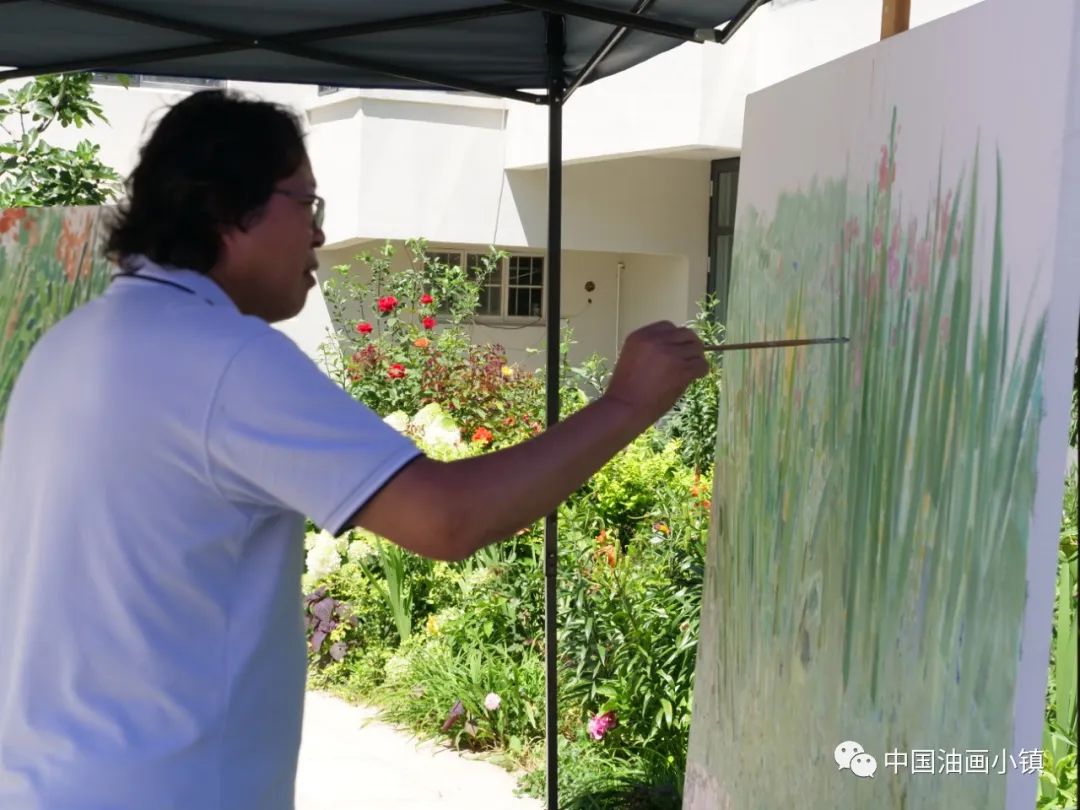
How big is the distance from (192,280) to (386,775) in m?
3.34

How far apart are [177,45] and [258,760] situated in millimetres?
2480

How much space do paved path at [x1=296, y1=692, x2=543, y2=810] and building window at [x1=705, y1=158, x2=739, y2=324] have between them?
5262mm

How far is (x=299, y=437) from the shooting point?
122cm

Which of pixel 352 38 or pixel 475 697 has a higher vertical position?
pixel 352 38

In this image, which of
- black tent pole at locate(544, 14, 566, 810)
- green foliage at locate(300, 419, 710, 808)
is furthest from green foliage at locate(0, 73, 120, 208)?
black tent pole at locate(544, 14, 566, 810)

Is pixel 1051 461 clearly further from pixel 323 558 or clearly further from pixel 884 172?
pixel 323 558

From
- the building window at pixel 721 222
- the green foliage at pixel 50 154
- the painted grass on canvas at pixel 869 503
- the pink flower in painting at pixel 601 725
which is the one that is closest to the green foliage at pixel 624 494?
the pink flower in painting at pixel 601 725

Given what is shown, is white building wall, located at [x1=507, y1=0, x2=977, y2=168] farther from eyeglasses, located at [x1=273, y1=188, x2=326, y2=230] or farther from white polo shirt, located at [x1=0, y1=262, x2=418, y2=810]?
white polo shirt, located at [x1=0, y1=262, x2=418, y2=810]

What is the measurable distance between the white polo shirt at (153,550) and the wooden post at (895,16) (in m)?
1.10

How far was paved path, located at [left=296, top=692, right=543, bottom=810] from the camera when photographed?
4188mm

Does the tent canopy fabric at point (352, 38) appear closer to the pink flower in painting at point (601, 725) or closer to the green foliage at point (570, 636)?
the green foliage at point (570, 636)

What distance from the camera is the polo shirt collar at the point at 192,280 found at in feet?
4.45

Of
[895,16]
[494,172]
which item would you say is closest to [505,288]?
[494,172]

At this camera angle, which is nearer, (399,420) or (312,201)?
(312,201)
